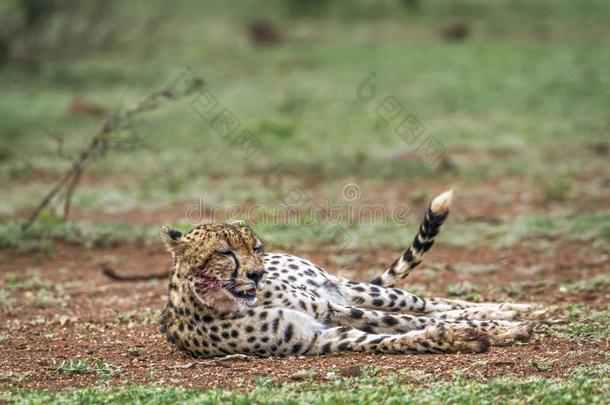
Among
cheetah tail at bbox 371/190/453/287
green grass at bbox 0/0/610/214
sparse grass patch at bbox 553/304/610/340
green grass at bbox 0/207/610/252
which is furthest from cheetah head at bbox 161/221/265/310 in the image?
green grass at bbox 0/0/610/214

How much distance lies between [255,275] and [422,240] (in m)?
1.25

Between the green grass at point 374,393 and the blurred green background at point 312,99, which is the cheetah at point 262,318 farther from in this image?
the blurred green background at point 312,99

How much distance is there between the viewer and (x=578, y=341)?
5512mm

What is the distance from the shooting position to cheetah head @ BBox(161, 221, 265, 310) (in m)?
5.15

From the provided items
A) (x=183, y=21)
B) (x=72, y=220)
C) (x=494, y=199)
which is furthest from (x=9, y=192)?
(x=183, y=21)

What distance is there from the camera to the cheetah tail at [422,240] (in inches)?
229

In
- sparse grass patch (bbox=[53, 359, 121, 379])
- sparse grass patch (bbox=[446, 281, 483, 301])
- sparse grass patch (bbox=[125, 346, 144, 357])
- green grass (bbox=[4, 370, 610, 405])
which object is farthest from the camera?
sparse grass patch (bbox=[446, 281, 483, 301])

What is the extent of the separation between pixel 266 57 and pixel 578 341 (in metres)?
14.1

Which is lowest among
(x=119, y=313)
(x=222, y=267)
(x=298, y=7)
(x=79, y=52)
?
(x=119, y=313)

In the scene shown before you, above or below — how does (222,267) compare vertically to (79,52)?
below

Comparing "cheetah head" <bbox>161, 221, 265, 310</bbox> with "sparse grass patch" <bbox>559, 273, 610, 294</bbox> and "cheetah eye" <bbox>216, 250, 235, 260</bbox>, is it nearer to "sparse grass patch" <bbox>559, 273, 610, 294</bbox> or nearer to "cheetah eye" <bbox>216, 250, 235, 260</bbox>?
"cheetah eye" <bbox>216, 250, 235, 260</bbox>

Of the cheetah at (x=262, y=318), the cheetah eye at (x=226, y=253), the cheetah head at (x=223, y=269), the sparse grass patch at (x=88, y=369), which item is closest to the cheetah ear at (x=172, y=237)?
the cheetah at (x=262, y=318)

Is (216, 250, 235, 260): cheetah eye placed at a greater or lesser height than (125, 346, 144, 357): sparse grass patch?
greater

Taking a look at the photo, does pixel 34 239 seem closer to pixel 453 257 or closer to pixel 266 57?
pixel 453 257
